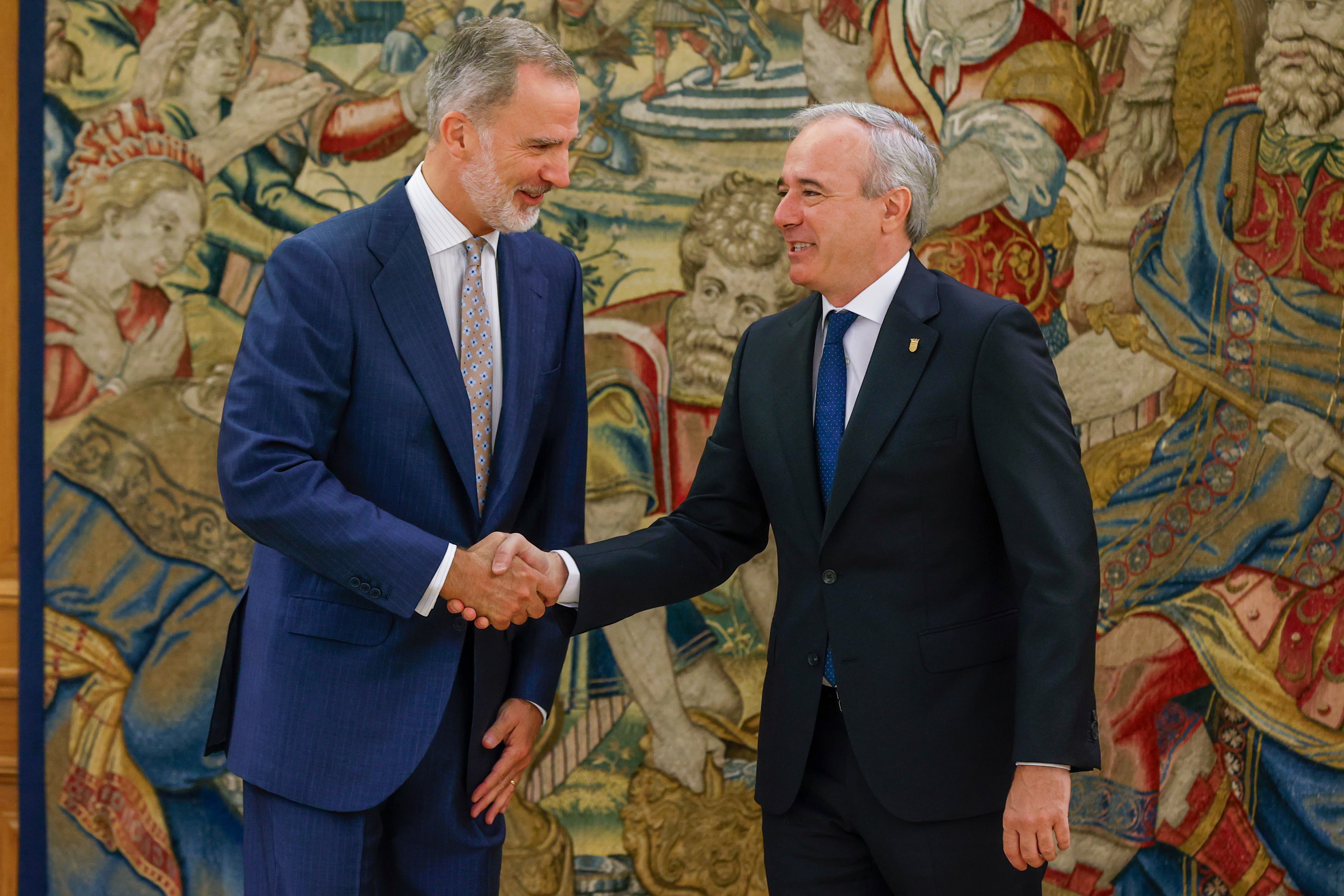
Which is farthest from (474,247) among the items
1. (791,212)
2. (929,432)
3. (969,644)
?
(969,644)

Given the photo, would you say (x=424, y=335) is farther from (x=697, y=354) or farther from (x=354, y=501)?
(x=697, y=354)

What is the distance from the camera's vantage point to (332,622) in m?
2.02

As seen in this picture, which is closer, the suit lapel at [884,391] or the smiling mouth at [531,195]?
the suit lapel at [884,391]

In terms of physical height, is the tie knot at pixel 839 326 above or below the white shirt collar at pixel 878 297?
below

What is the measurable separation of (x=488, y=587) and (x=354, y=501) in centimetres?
28

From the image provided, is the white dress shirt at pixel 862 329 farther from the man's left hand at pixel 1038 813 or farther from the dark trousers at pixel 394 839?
the dark trousers at pixel 394 839

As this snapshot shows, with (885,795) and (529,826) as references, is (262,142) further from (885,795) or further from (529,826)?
(885,795)

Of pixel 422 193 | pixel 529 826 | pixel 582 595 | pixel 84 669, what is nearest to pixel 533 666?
pixel 582 595

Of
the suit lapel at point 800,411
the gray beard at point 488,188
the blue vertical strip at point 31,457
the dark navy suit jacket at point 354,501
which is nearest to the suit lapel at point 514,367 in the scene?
the dark navy suit jacket at point 354,501

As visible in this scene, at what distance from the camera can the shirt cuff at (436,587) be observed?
197 cm

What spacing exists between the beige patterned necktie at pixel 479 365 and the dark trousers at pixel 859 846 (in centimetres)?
77

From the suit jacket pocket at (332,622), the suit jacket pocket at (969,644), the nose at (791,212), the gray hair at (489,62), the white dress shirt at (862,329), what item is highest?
the gray hair at (489,62)

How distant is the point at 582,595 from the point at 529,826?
138 centimetres

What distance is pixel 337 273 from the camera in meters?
2.04
